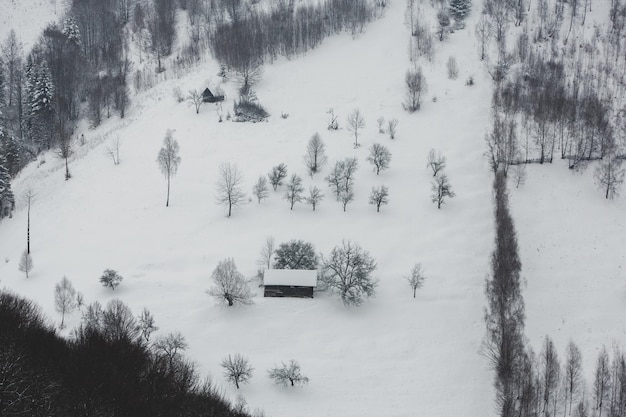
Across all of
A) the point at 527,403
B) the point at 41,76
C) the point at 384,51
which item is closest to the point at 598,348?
the point at 527,403

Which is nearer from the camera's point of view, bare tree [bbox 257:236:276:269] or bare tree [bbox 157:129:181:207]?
bare tree [bbox 257:236:276:269]

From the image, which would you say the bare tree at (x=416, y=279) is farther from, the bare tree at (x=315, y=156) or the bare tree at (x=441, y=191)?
the bare tree at (x=315, y=156)

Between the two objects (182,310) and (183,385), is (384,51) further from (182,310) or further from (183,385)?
(183,385)

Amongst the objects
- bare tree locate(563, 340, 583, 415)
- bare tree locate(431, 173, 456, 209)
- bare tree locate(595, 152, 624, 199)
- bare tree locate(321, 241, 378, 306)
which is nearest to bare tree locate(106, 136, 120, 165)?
bare tree locate(321, 241, 378, 306)

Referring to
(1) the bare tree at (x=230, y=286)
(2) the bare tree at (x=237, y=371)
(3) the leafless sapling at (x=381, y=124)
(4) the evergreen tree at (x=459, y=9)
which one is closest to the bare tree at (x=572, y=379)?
(2) the bare tree at (x=237, y=371)

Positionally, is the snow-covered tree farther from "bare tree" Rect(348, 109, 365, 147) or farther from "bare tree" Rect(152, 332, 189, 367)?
"bare tree" Rect(348, 109, 365, 147)

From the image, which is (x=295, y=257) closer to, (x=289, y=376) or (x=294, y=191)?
(x=294, y=191)
